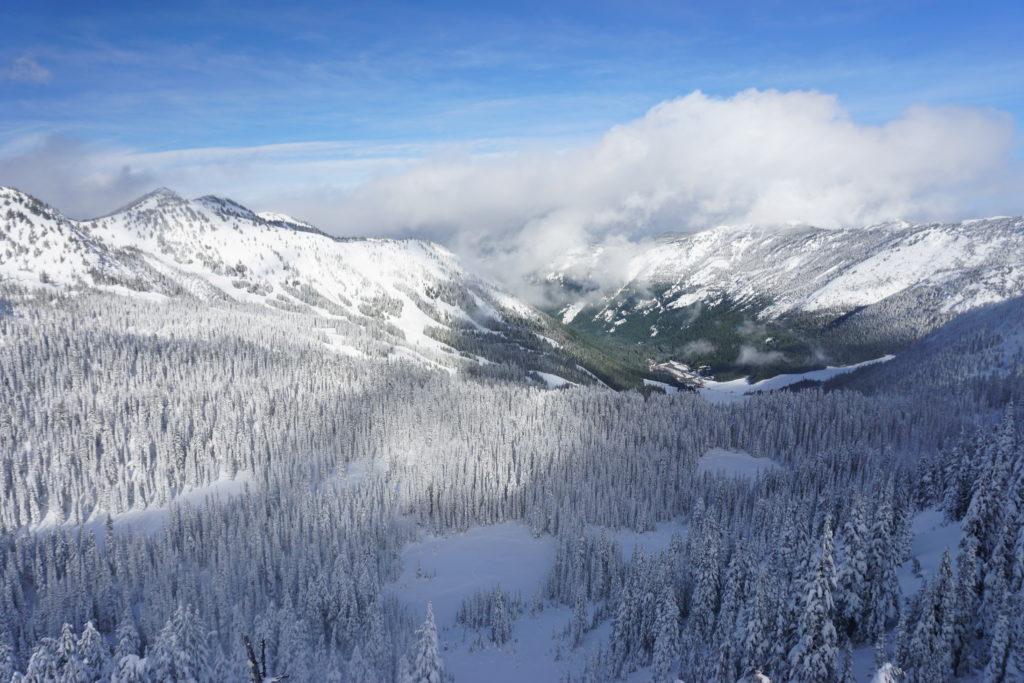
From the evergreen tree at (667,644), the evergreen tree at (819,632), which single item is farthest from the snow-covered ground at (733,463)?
the evergreen tree at (819,632)

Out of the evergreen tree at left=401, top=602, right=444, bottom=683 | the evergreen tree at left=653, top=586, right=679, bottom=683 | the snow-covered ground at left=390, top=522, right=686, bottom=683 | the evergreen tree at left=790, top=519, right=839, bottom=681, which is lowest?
the snow-covered ground at left=390, top=522, right=686, bottom=683

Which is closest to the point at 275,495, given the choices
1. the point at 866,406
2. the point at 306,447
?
the point at 306,447

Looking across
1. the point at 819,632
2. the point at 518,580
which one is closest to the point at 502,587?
the point at 518,580

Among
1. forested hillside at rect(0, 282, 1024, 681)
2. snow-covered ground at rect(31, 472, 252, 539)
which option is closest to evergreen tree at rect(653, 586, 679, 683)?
forested hillside at rect(0, 282, 1024, 681)

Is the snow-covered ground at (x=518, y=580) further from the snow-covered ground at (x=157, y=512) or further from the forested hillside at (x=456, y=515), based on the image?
the snow-covered ground at (x=157, y=512)

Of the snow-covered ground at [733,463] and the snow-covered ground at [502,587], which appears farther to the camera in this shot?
the snow-covered ground at [733,463]

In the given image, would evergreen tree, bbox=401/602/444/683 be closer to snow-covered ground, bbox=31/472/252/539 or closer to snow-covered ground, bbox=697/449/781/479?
snow-covered ground, bbox=31/472/252/539

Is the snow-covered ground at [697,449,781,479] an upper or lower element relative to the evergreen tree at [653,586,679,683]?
lower

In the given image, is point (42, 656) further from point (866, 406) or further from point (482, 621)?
point (866, 406)
